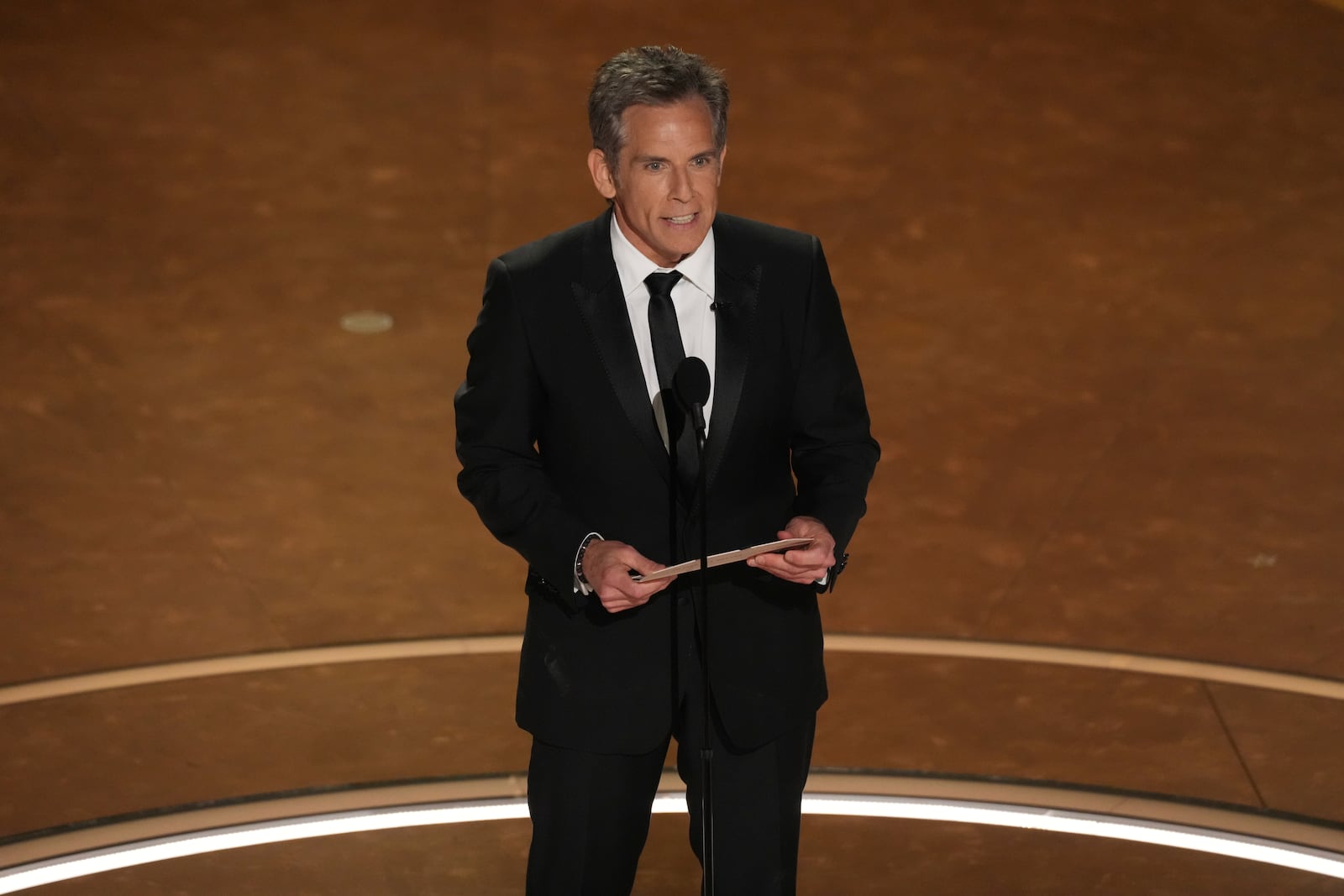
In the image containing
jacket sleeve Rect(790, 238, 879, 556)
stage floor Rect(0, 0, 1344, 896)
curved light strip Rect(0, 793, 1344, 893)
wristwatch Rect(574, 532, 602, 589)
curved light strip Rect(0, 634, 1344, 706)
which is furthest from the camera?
stage floor Rect(0, 0, 1344, 896)

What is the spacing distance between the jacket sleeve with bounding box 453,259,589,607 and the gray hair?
24 cm

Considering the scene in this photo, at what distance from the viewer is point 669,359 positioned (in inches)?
75.2

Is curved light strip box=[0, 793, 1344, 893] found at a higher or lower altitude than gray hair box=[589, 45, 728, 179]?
lower

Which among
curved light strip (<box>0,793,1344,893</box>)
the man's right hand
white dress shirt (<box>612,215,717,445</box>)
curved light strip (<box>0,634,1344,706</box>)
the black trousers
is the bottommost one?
curved light strip (<box>0,793,1344,893</box>)

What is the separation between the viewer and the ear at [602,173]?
6.19 feet

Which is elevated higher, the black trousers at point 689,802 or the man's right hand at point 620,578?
the man's right hand at point 620,578

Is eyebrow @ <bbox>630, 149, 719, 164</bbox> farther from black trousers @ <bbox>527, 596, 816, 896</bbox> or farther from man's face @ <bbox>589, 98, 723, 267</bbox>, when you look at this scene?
black trousers @ <bbox>527, 596, 816, 896</bbox>

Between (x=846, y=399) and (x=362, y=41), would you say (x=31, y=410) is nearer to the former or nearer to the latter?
(x=362, y=41)

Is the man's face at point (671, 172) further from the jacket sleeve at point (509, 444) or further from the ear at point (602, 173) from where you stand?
the jacket sleeve at point (509, 444)

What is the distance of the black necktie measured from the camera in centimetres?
189

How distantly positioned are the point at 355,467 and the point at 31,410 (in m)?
0.89

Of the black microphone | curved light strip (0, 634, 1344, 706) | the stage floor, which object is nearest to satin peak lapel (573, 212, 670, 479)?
the black microphone

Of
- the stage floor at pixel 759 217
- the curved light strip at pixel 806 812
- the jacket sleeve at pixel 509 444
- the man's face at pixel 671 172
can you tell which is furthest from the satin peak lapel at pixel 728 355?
the stage floor at pixel 759 217

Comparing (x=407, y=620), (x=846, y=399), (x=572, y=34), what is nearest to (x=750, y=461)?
(x=846, y=399)
